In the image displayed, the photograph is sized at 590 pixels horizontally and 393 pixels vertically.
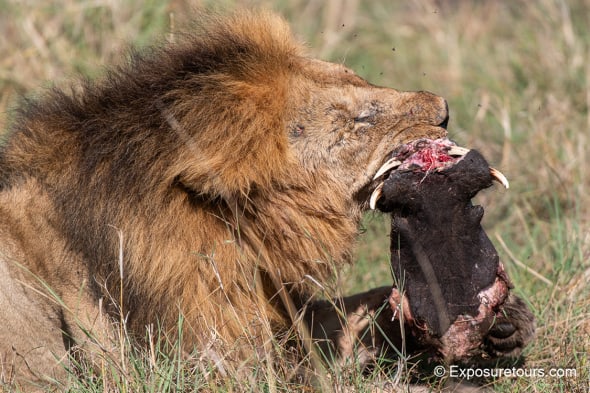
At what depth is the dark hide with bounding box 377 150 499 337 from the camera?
2.52 meters

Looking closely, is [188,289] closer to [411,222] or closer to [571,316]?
[411,222]

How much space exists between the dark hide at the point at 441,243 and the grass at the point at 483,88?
337 millimetres

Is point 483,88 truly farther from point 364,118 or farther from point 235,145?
point 235,145

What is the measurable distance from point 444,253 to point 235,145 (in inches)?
26.5

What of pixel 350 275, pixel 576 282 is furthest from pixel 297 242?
pixel 576 282

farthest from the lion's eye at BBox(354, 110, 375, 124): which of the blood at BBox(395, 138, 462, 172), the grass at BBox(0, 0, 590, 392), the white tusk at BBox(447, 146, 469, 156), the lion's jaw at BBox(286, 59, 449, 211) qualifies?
the grass at BBox(0, 0, 590, 392)

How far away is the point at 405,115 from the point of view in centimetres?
283

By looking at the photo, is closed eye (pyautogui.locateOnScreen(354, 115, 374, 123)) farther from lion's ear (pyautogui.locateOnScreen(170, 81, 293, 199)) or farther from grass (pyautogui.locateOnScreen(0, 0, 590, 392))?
grass (pyautogui.locateOnScreen(0, 0, 590, 392))

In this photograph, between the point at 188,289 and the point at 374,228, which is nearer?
the point at 188,289

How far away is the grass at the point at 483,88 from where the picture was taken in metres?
3.24

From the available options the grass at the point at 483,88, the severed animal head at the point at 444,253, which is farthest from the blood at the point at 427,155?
the grass at the point at 483,88

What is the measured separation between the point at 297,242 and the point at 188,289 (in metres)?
0.36

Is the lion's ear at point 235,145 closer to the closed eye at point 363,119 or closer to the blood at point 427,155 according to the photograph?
the closed eye at point 363,119

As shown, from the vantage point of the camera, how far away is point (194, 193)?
2.72m
